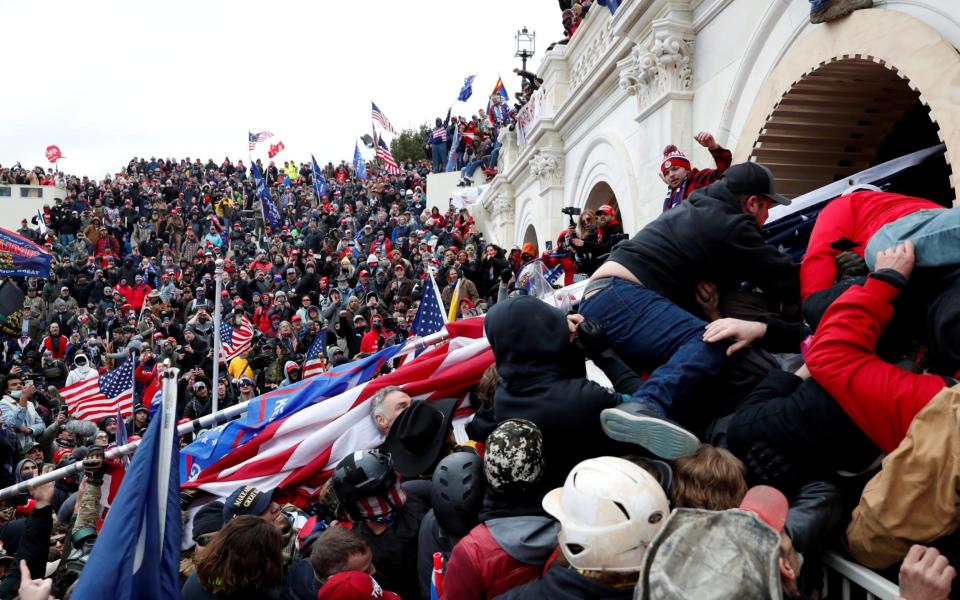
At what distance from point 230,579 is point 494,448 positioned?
1094 millimetres

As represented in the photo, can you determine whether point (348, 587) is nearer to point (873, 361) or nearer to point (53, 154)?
point (873, 361)

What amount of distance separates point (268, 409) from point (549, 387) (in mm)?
3522

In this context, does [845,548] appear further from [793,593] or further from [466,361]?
[466,361]

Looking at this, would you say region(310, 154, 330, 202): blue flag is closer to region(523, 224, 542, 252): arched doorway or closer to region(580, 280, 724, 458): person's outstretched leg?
region(523, 224, 542, 252): arched doorway

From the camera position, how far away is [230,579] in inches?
114

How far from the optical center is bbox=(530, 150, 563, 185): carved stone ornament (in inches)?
569

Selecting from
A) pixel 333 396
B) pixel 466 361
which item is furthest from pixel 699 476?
pixel 333 396

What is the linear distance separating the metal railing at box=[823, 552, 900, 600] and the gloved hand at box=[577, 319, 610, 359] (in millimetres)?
1209

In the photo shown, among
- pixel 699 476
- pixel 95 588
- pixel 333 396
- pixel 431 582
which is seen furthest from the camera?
pixel 333 396

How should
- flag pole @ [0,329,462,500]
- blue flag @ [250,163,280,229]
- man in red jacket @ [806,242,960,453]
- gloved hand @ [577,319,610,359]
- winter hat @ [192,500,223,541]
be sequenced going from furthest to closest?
1. blue flag @ [250,163,280,229]
2. flag pole @ [0,329,462,500]
3. winter hat @ [192,500,223,541]
4. gloved hand @ [577,319,610,359]
5. man in red jacket @ [806,242,960,453]

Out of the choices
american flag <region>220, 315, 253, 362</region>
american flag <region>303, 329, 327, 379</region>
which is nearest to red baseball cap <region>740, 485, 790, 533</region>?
american flag <region>303, 329, 327, 379</region>

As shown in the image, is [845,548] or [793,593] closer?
[793,593]

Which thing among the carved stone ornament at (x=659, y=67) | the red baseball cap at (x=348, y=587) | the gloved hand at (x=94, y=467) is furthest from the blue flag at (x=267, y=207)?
the red baseball cap at (x=348, y=587)

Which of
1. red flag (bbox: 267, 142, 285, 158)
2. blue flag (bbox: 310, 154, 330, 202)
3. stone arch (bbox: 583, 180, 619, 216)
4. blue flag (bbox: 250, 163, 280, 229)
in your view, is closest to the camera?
stone arch (bbox: 583, 180, 619, 216)
